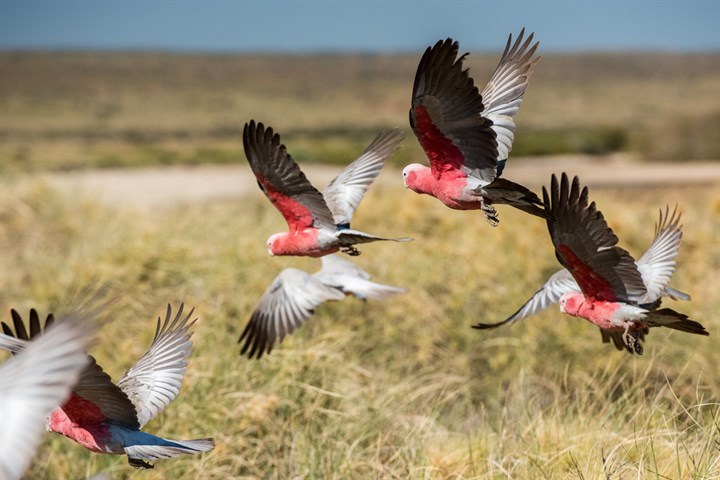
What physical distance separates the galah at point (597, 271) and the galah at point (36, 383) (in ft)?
3.73

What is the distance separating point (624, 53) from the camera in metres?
111

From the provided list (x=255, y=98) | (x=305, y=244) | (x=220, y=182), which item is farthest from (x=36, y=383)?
(x=255, y=98)

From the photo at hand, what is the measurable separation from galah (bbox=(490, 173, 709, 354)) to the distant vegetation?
40.2 meters

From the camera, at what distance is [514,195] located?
78.7 inches

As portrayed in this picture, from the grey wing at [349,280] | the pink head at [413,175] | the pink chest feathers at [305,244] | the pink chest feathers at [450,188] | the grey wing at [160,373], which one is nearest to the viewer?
the pink chest feathers at [450,188]

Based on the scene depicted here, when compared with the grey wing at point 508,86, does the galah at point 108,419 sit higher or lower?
lower

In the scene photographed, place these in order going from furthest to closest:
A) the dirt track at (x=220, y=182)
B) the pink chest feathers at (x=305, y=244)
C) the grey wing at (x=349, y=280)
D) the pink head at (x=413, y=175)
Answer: the dirt track at (x=220, y=182) < the grey wing at (x=349, y=280) < the pink chest feathers at (x=305, y=244) < the pink head at (x=413, y=175)

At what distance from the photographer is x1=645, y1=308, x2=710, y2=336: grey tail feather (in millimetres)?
2131

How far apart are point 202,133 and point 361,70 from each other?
1513 inches

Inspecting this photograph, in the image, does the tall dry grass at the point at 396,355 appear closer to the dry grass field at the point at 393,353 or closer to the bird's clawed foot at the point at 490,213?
the dry grass field at the point at 393,353

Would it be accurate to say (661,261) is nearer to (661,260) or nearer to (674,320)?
(661,260)

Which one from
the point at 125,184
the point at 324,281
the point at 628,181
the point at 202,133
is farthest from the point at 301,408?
the point at 202,133

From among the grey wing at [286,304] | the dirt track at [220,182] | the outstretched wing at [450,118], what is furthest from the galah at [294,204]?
the dirt track at [220,182]

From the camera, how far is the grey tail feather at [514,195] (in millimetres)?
1961
